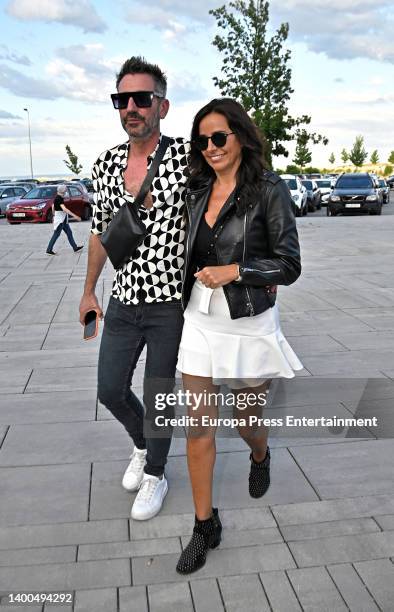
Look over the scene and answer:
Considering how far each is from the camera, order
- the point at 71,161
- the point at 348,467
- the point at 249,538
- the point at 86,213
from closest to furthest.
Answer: the point at 249,538 < the point at 348,467 < the point at 86,213 < the point at 71,161

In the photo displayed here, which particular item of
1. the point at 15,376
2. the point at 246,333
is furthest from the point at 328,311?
the point at 246,333

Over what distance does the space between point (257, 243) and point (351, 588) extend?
1375mm

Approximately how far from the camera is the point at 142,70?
115 inches

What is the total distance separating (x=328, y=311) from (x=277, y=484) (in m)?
4.17

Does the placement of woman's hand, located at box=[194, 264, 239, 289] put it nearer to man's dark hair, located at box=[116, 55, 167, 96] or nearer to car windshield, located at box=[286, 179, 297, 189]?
man's dark hair, located at box=[116, 55, 167, 96]

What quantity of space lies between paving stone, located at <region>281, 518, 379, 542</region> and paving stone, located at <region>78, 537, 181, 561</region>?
496mm

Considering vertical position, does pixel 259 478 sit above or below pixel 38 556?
above

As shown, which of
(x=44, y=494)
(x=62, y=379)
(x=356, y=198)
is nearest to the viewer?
→ (x=44, y=494)

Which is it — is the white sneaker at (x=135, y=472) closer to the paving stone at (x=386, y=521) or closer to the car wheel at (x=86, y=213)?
the paving stone at (x=386, y=521)

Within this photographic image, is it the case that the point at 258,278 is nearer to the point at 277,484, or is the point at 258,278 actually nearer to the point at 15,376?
the point at 277,484

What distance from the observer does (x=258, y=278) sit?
259cm

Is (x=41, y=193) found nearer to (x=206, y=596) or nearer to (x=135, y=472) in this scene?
(x=135, y=472)

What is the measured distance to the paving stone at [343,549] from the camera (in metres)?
2.69

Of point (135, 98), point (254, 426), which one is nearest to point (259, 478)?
point (254, 426)
